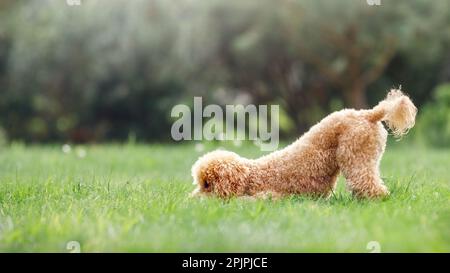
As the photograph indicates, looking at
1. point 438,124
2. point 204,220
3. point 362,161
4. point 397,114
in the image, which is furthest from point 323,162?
point 438,124

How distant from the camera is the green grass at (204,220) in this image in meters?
3.36

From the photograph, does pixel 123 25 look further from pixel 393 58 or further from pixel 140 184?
pixel 140 184

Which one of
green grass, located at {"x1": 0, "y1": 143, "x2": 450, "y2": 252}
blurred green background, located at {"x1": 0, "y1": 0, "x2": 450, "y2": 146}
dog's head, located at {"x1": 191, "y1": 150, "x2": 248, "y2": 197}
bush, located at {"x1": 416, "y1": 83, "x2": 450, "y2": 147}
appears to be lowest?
green grass, located at {"x1": 0, "y1": 143, "x2": 450, "y2": 252}

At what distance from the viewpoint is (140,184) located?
535 cm

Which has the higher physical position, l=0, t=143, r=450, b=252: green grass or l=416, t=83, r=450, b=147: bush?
l=416, t=83, r=450, b=147: bush

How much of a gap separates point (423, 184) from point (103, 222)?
2.76 m

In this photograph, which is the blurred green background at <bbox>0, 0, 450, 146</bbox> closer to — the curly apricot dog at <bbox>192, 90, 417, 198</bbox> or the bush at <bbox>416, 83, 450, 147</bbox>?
the bush at <bbox>416, 83, 450, 147</bbox>

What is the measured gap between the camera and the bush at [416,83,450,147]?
1173cm

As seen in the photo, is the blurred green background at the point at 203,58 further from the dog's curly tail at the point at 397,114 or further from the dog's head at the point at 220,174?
the dog's head at the point at 220,174

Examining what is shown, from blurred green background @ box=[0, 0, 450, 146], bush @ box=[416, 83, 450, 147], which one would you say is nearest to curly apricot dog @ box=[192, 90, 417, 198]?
bush @ box=[416, 83, 450, 147]

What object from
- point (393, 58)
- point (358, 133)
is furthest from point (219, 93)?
point (358, 133)

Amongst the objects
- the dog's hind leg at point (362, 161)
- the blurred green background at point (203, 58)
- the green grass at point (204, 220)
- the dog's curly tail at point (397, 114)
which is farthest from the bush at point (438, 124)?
the dog's hind leg at point (362, 161)

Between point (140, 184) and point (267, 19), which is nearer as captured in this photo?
point (140, 184)

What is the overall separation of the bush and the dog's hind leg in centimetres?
769
